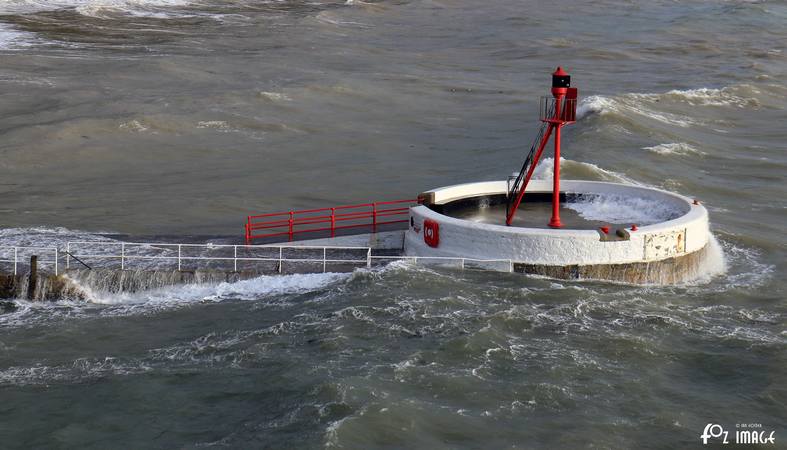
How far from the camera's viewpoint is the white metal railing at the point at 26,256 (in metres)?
22.9

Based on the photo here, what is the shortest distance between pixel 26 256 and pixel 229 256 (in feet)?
14.4

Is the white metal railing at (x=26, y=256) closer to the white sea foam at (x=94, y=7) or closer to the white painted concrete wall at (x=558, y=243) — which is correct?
the white painted concrete wall at (x=558, y=243)

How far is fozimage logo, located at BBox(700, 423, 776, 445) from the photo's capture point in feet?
53.0

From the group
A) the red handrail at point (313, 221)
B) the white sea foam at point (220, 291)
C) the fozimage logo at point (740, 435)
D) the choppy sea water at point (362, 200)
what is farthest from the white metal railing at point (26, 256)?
the fozimage logo at point (740, 435)

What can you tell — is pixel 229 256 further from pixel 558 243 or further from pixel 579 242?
pixel 579 242

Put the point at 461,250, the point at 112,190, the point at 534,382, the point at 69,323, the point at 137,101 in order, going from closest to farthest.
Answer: the point at 534,382 < the point at 69,323 < the point at 461,250 < the point at 112,190 < the point at 137,101

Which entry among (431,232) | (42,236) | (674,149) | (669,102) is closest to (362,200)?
(431,232)

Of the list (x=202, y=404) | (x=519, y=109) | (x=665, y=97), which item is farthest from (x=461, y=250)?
(x=665, y=97)

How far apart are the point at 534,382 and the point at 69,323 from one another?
29.3 feet

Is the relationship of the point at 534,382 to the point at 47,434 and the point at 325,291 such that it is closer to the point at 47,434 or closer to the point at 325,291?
the point at 325,291

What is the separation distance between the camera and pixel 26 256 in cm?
2394

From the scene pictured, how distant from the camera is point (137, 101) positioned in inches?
1629

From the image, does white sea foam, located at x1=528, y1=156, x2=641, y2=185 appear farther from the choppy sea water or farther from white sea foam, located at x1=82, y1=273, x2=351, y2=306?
white sea foam, located at x1=82, y1=273, x2=351, y2=306

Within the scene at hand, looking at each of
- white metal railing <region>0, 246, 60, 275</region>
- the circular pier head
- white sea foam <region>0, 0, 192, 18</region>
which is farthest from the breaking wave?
white sea foam <region>0, 0, 192, 18</region>
